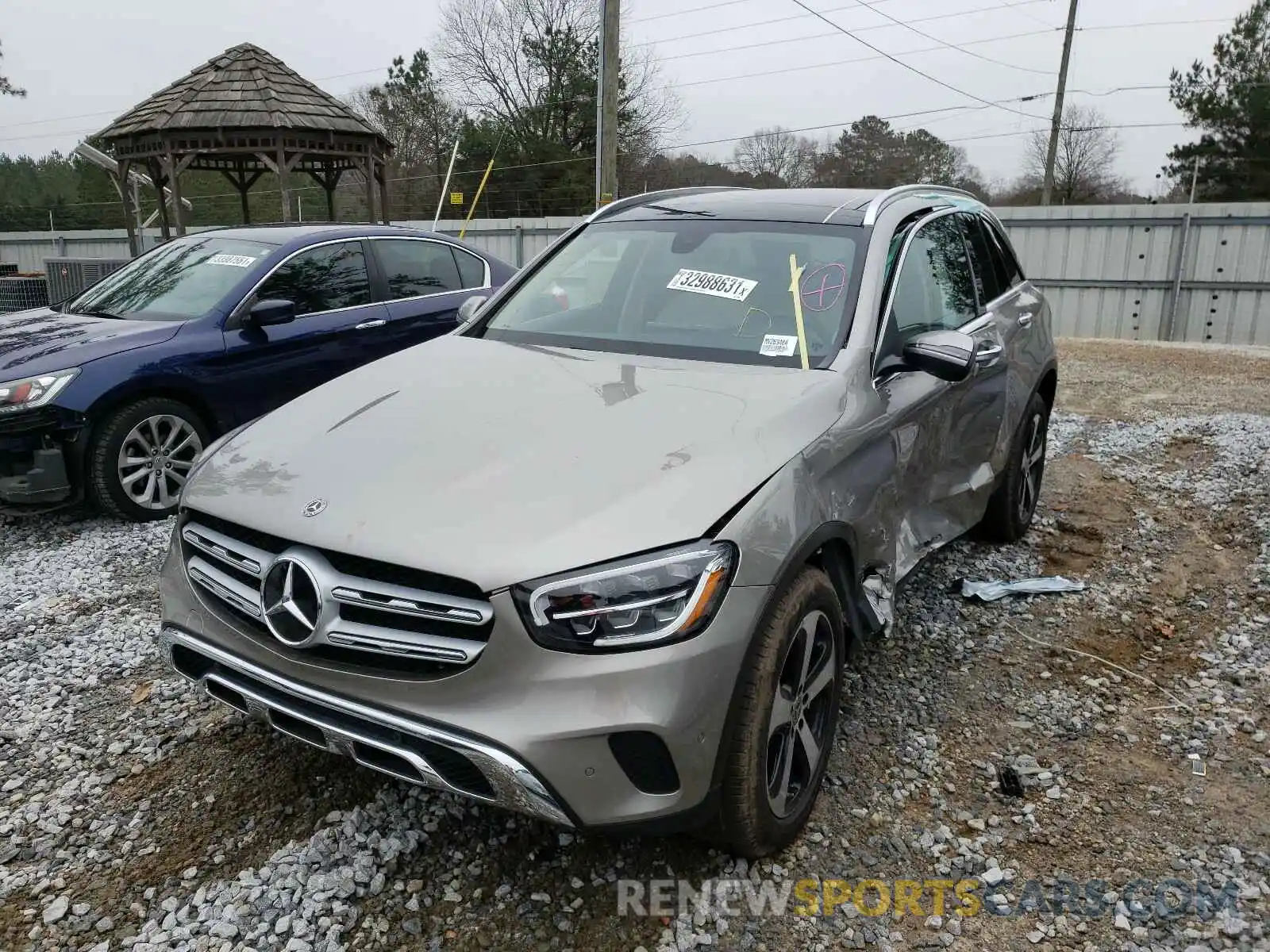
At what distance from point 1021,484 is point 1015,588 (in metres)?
0.74

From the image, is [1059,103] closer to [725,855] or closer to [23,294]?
[23,294]

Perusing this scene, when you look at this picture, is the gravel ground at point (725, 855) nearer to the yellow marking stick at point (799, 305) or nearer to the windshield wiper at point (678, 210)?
the yellow marking stick at point (799, 305)

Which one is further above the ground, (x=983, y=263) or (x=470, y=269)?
(x=983, y=263)

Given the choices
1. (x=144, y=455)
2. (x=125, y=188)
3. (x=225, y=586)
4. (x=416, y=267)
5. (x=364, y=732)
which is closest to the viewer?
(x=364, y=732)

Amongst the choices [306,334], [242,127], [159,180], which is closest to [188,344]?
[306,334]

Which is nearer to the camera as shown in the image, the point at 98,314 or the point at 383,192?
the point at 98,314

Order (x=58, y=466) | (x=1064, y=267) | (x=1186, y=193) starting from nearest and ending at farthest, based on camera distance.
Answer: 1. (x=58, y=466)
2. (x=1064, y=267)
3. (x=1186, y=193)

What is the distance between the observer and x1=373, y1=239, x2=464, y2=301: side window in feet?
22.3

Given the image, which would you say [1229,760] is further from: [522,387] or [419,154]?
[419,154]

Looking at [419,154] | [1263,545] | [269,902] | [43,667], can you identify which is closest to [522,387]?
[269,902]

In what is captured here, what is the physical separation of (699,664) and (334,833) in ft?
4.30

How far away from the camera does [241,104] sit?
12828mm

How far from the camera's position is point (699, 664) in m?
2.11

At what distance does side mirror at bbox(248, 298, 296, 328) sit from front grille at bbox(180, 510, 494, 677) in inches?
146
